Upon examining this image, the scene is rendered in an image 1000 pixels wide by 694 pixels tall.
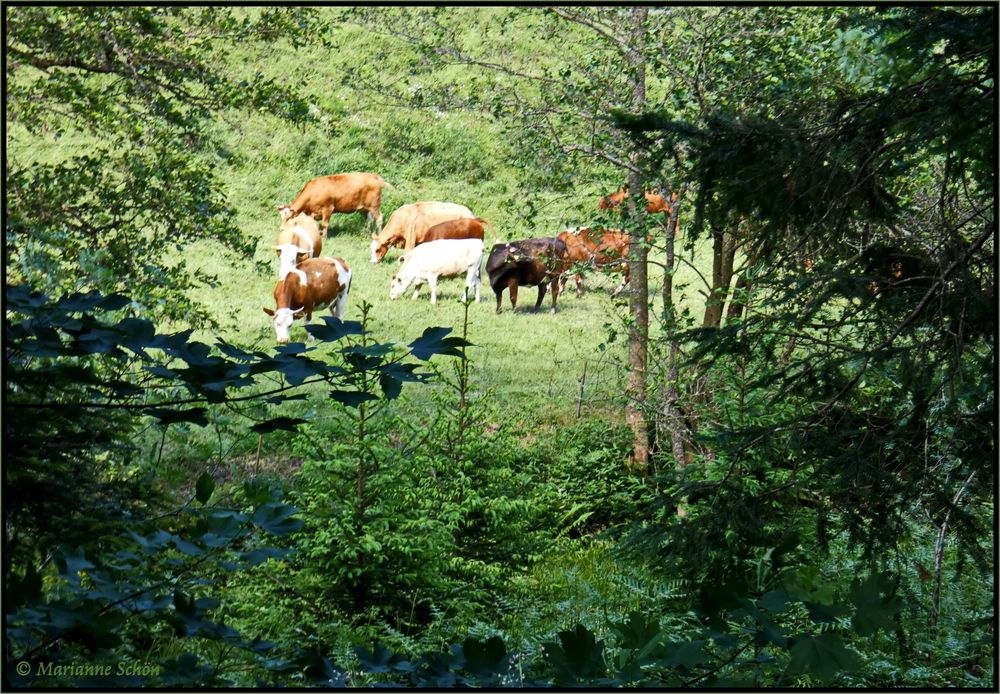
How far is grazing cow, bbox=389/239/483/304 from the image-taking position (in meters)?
10.7

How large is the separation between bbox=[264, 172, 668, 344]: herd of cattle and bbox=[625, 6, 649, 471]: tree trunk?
176 centimetres

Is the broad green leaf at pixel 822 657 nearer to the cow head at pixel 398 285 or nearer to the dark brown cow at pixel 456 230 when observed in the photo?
the cow head at pixel 398 285

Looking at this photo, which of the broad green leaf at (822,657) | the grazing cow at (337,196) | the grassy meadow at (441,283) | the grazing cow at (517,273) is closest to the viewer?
the broad green leaf at (822,657)

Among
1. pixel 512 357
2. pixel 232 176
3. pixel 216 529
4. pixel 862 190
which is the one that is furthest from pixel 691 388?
pixel 232 176

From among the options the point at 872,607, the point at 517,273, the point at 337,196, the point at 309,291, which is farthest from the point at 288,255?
the point at 872,607

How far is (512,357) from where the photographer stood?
32.2 ft

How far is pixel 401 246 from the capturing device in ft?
38.9

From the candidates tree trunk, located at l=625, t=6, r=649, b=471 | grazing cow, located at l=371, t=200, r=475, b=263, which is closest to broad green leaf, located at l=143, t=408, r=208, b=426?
tree trunk, located at l=625, t=6, r=649, b=471

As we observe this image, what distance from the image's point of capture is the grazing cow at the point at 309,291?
9.82 meters

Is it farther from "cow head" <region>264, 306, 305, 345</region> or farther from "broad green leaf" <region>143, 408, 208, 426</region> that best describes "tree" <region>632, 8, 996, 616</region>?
"cow head" <region>264, 306, 305, 345</region>

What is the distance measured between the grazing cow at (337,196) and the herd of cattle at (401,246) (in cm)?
1

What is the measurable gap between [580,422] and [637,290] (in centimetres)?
176

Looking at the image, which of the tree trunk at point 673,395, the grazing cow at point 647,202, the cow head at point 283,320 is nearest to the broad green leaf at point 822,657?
the grazing cow at point 647,202

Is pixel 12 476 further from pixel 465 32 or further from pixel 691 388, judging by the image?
pixel 465 32
